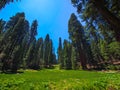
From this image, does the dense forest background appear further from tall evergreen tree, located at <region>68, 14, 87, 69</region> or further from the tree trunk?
the tree trunk

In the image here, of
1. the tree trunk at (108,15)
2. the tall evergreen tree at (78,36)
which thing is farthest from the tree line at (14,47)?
the tree trunk at (108,15)

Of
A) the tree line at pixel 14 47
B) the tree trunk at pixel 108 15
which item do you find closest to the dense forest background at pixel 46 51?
the tree line at pixel 14 47

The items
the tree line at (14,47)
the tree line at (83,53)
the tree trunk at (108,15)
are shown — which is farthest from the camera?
the tree line at (83,53)

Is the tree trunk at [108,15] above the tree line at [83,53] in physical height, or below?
below

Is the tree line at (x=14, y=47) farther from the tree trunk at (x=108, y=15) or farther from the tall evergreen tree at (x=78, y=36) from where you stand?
the tree trunk at (x=108, y=15)

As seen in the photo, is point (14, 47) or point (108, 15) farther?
point (14, 47)

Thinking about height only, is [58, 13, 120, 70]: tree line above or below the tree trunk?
above

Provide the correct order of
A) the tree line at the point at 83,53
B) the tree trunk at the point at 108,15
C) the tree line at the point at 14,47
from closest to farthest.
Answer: the tree trunk at the point at 108,15
the tree line at the point at 14,47
the tree line at the point at 83,53

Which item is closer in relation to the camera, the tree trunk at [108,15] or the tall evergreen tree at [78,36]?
the tree trunk at [108,15]

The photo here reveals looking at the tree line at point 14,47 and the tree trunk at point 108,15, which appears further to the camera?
the tree line at point 14,47

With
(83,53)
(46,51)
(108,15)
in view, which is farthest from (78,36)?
(108,15)

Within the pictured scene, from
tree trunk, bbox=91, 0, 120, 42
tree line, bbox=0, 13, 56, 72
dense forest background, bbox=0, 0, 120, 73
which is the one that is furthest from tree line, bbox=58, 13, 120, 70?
tree trunk, bbox=91, 0, 120, 42

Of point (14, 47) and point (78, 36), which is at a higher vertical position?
point (78, 36)

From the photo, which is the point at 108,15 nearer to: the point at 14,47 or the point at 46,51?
the point at 14,47
